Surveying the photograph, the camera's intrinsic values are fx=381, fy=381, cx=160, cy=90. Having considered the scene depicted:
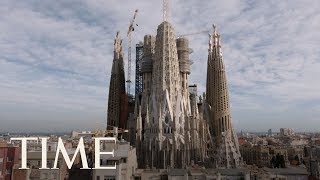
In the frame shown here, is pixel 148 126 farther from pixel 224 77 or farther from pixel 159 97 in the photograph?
pixel 224 77

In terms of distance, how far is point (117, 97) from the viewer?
103 m

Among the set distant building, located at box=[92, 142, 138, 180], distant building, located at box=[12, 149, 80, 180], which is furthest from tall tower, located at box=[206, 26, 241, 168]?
distant building, located at box=[12, 149, 80, 180]

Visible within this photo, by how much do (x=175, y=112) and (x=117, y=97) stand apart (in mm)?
20912

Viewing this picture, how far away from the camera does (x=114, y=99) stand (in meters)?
103

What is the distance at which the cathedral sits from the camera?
84438 millimetres

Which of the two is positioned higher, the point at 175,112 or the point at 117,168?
the point at 175,112

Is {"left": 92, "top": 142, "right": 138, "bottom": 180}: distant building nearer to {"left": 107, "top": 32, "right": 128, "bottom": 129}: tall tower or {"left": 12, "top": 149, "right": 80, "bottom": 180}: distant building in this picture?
{"left": 12, "top": 149, "right": 80, "bottom": 180}: distant building

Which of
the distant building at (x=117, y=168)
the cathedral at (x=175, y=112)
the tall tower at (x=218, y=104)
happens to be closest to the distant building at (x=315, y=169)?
the cathedral at (x=175, y=112)

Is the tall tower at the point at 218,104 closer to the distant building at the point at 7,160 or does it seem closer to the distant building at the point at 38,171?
the distant building at the point at 38,171

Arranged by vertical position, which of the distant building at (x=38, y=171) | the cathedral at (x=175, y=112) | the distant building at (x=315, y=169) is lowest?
the distant building at (x=315, y=169)

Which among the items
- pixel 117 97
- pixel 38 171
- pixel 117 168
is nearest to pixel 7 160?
pixel 38 171

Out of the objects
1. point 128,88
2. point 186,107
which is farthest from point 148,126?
point 128,88

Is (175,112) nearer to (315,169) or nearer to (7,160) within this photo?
(315,169)

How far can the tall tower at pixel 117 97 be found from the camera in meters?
103
